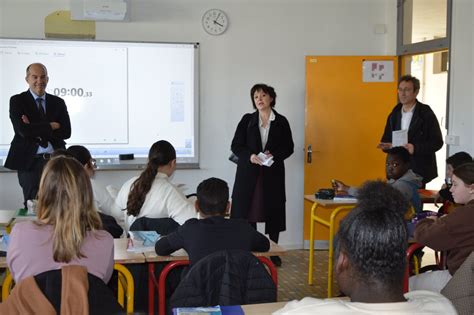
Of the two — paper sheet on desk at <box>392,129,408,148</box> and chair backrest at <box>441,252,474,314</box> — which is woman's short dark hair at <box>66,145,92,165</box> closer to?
chair backrest at <box>441,252,474,314</box>

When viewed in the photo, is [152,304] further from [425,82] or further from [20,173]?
[425,82]

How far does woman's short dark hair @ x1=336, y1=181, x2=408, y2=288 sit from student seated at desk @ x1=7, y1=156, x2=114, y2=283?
3.74ft

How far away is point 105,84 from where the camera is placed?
20.0ft

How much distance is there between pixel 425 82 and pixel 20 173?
7506mm

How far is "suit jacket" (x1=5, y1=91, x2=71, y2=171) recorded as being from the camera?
5043mm

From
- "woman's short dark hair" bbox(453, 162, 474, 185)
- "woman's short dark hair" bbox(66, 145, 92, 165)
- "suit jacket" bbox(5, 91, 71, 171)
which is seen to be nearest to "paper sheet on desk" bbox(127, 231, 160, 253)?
"woman's short dark hair" bbox(66, 145, 92, 165)

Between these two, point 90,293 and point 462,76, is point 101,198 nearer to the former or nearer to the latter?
point 90,293

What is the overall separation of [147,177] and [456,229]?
185 centimetres

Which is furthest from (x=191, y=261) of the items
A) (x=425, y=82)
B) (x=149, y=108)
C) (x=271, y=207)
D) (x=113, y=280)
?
(x=425, y=82)

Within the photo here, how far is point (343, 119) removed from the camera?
21.7 ft

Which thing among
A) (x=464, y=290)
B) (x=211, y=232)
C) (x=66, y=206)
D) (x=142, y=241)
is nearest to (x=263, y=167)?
(x=142, y=241)

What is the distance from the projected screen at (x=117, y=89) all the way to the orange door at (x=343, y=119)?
4.21 feet

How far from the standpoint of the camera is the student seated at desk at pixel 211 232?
9.40 feet

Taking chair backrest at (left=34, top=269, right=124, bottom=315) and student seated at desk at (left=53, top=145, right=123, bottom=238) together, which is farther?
student seated at desk at (left=53, top=145, right=123, bottom=238)
